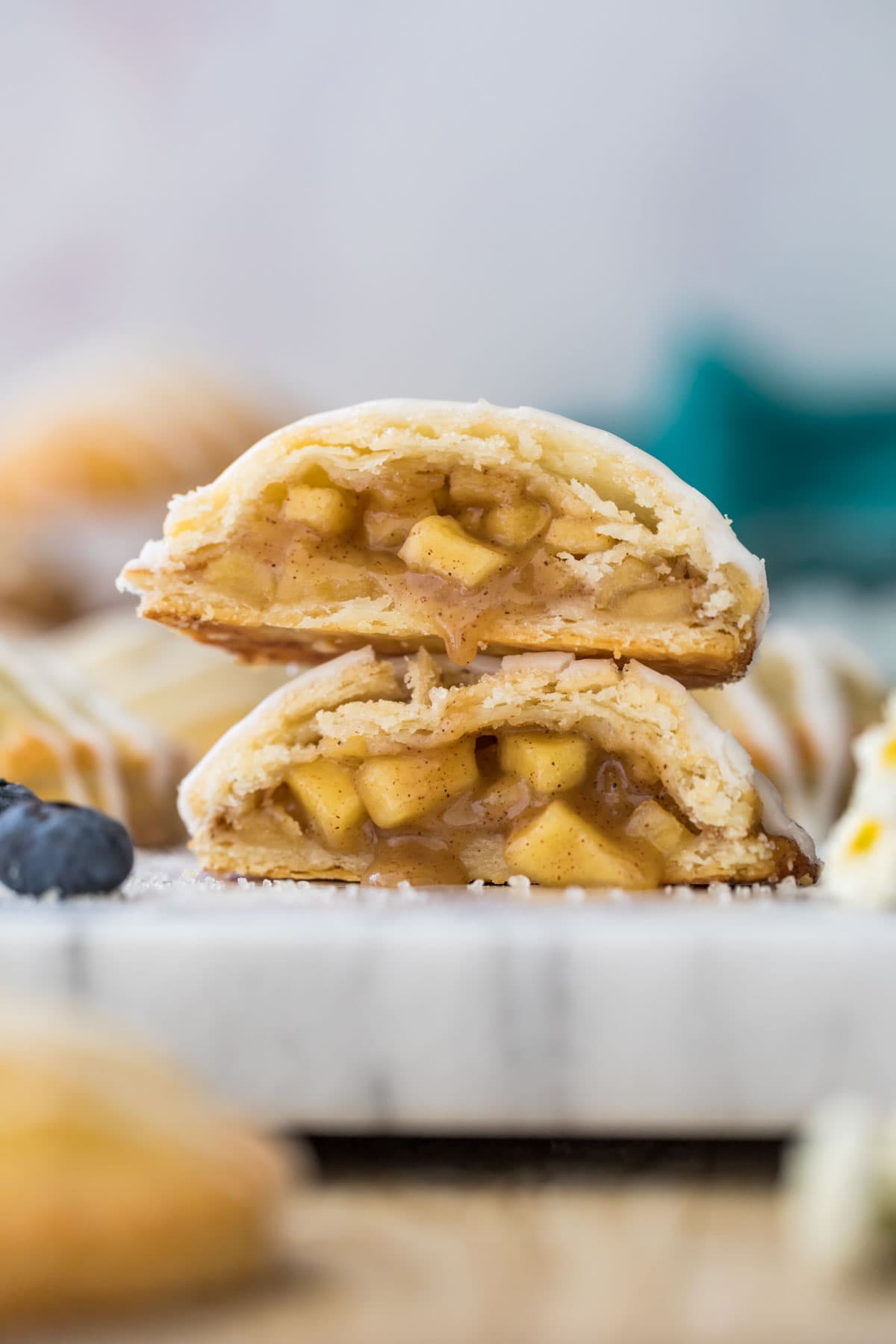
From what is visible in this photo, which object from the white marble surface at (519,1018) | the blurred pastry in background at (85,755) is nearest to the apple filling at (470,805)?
the white marble surface at (519,1018)

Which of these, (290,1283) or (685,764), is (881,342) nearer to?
(685,764)

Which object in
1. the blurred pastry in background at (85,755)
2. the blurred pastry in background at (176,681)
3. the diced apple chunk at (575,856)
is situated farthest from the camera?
the blurred pastry in background at (176,681)

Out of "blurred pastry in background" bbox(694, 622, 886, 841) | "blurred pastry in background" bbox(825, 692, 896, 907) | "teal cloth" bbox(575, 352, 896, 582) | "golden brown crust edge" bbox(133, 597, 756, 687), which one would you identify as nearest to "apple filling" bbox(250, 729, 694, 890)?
"golden brown crust edge" bbox(133, 597, 756, 687)

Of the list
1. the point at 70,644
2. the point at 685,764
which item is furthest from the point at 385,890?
the point at 70,644

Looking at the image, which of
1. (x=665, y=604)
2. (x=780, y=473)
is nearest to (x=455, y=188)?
(x=780, y=473)

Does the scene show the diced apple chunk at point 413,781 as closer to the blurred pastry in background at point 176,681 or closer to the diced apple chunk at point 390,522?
the diced apple chunk at point 390,522

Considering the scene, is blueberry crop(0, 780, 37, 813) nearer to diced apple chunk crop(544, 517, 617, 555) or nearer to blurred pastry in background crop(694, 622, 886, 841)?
diced apple chunk crop(544, 517, 617, 555)
